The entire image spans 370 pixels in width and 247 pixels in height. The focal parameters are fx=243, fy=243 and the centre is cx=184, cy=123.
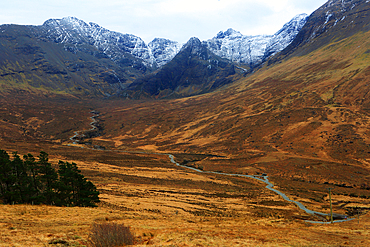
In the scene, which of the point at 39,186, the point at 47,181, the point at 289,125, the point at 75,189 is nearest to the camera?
the point at 39,186

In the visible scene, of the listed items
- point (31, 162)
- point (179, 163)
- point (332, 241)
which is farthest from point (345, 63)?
point (31, 162)

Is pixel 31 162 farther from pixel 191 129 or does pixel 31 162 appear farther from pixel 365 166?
pixel 191 129

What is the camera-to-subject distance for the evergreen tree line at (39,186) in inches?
1009

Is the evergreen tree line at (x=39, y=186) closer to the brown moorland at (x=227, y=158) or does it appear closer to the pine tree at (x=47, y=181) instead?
the pine tree at (x=47, y=181)

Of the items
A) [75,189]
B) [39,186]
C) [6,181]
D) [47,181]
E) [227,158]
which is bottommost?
[227,158]

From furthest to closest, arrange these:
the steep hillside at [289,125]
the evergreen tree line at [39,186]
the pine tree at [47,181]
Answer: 1. the steep hillside at [289,125]
2. the pine tree at [47,181]
3. the evergreen tree line at [39,186]

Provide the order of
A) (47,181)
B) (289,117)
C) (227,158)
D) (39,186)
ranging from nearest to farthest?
(39,186)
(47,181)
(227,158)
(289,117)

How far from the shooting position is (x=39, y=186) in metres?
28.5

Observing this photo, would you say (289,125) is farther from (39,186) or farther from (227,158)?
(39,186)

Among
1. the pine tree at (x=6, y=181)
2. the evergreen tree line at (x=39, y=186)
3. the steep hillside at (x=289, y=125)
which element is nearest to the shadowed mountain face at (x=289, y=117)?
the steep hillside at (x=289, y=125)

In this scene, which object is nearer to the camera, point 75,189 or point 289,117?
point 75,189

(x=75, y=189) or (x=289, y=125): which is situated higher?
(x=289, y=125)

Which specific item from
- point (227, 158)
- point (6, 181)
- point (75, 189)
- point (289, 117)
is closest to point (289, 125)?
point (289, 117)

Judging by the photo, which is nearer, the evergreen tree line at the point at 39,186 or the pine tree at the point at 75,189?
the evergreen tree line at the point at 39,186
